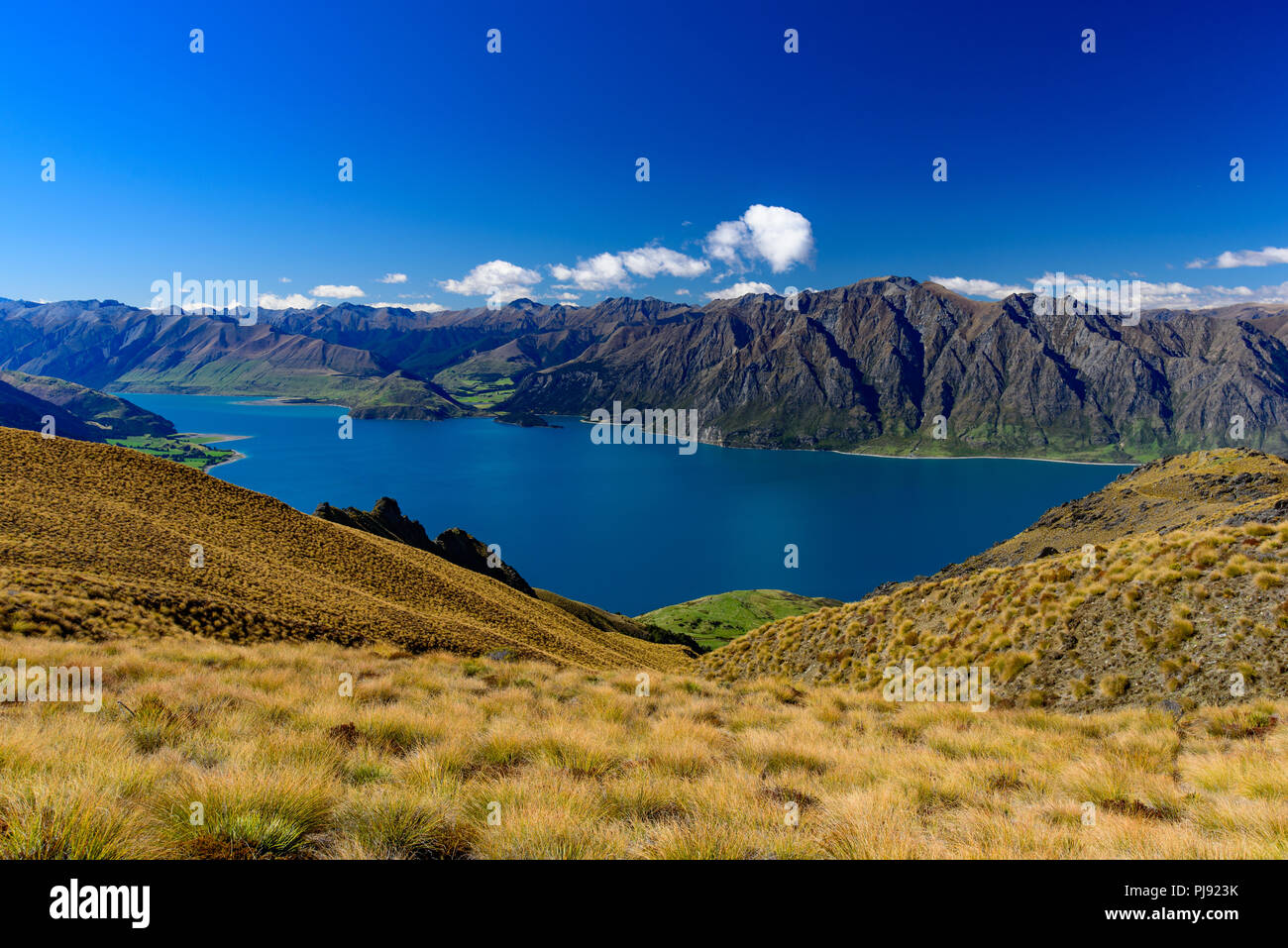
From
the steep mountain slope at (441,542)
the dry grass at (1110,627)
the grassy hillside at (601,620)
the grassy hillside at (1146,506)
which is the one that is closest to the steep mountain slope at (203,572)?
the steep mountain slope at (441,542)

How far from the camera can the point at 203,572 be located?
77.5 ft

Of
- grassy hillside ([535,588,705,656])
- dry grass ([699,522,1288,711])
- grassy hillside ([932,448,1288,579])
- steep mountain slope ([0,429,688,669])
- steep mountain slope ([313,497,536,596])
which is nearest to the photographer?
dry grass ([699,522,1288,711])

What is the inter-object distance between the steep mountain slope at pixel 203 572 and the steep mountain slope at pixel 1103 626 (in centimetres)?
1445

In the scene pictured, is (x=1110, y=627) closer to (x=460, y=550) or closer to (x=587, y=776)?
(x=587, y=776)

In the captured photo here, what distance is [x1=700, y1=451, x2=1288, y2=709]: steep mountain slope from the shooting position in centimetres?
1409

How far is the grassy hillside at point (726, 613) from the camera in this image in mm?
97312

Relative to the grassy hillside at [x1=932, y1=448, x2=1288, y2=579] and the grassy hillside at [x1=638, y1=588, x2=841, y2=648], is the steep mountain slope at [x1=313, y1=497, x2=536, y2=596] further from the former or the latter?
the grassy hillside at [x1=932, y1=448, x2=1288, y2=579]

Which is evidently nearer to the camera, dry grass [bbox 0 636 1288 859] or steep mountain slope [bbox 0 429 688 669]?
dry grass [bbox 0 636 1288 859]

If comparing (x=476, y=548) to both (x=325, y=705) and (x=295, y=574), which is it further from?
(x=325, y=705)

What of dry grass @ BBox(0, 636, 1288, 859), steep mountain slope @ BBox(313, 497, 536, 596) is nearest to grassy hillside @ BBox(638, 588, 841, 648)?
steep mountain slope @ BBox(313, 497, 536, 596)

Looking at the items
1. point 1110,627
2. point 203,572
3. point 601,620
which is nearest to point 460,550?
point 601,620

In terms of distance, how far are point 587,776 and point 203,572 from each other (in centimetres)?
2434

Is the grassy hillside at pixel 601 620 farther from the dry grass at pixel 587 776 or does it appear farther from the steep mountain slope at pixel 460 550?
the dry grass at pixel 587 776

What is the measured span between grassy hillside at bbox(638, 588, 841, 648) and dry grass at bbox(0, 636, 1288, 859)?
80.4 m
